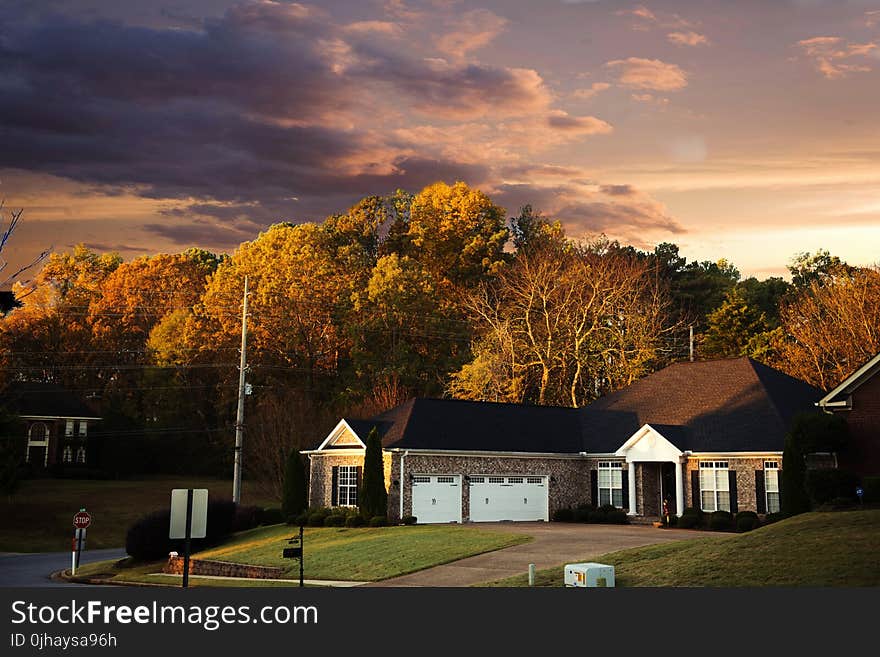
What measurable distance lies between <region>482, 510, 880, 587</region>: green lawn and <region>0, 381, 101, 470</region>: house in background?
61.9m

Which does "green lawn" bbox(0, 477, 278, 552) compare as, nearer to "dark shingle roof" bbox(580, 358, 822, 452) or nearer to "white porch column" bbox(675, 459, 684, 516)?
"dark shingle roof" bbox(580, 358, 822, 452)

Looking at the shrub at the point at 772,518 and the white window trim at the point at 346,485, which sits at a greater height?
the white window trim at the point at 346,485

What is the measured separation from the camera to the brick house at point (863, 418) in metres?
38.1

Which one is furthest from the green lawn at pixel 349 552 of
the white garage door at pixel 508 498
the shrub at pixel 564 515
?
the shrub at pixel 564 515

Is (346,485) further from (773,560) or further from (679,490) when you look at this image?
(773,560)

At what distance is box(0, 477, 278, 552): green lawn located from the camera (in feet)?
190

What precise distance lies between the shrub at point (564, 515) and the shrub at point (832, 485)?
14.3m

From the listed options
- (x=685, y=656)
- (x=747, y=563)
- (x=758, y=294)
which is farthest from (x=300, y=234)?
(x=685, y=656)

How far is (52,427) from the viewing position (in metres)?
80.4

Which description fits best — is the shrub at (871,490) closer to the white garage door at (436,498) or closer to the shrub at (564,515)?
the shrub at (564,515)

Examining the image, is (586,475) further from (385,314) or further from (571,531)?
(385,314)

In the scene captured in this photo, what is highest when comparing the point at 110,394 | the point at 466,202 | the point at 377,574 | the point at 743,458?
the point at 466,202

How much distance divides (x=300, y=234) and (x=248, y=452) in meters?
18.7

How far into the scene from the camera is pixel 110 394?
279 feet
